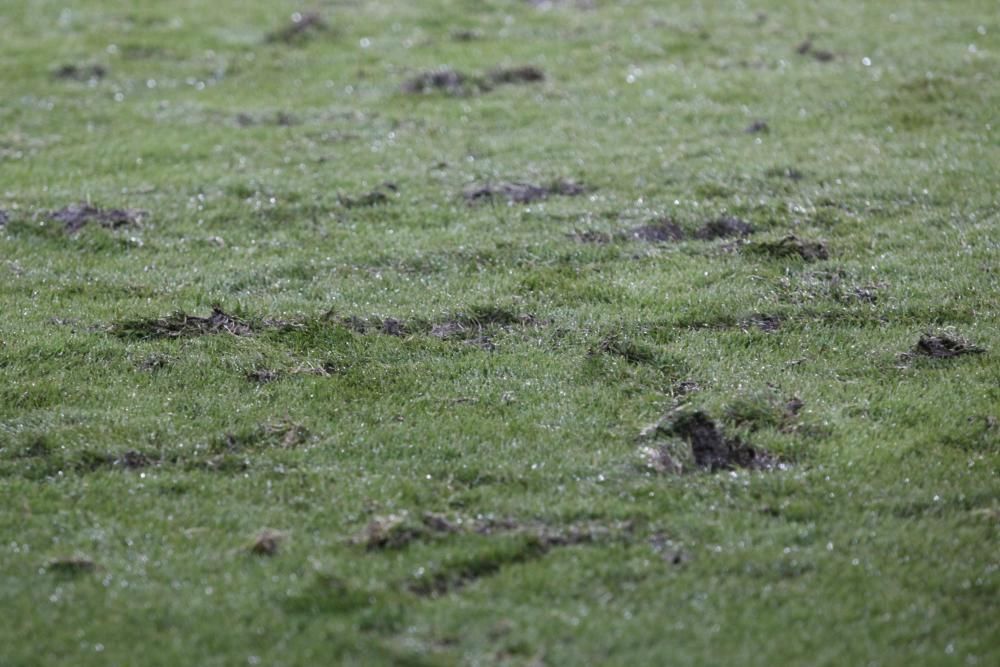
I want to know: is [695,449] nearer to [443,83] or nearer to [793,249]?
[793,249]

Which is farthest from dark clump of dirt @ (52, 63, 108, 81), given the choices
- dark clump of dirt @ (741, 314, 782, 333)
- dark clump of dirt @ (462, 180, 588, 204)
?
dark clump of dirt @ (741, 314, 782, 333)

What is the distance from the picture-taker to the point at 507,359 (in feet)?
41.3

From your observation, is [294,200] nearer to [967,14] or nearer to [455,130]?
[455,130]

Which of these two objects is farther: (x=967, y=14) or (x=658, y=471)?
(x=967, y=14)

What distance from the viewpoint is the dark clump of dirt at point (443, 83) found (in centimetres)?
2271

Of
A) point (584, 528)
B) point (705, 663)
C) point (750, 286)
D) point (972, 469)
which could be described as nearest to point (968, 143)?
point (750, 286)

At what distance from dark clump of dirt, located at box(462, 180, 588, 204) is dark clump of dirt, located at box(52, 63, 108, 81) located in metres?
10.8

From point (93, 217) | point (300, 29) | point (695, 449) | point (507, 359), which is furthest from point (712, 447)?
point (300, 29)

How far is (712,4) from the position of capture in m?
27.9

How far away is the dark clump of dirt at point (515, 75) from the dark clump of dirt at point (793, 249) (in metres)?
9.21

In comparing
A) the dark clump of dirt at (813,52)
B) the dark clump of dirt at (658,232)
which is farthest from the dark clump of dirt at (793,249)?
the dark clump of dirt at (813,52)

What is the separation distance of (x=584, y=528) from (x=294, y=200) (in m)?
9.68

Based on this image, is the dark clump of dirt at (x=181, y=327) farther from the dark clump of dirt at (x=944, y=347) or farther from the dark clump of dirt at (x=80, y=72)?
the dark clump of dirt at (x=80, y=72)

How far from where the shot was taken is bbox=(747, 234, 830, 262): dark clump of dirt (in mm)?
15078
